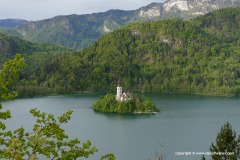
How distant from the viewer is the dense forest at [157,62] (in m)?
119

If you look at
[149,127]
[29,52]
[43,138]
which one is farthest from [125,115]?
[29,52]

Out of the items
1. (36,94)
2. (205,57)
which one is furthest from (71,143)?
(205,57)

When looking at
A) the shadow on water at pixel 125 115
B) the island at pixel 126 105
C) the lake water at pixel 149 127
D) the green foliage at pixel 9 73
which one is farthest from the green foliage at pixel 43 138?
the island at pixel 126 105

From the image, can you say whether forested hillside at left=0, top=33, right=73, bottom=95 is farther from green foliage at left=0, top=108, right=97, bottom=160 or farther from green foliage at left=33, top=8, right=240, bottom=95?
green foliage at left=0, top=108, right=97, bottom=160

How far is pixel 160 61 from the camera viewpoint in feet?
462

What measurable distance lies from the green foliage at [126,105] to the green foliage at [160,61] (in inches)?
1508

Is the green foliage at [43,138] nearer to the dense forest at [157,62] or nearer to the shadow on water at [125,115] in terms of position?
the shadow on water at [125,115]

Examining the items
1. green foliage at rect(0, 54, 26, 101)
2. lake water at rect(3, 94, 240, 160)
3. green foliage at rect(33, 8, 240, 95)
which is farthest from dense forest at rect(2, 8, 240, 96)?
green foliage at rect(0, 54, 26, 101)

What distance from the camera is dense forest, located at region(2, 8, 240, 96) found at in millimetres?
118875

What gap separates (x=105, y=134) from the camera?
4972 centimetres

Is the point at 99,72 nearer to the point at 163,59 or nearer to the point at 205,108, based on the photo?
the point at 163,59

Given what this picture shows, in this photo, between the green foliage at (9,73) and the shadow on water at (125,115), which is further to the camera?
the shadow on water at (125,115)

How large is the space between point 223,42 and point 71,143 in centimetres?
14365

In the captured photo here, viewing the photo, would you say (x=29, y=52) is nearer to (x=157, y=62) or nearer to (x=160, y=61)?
(x=157, y=62)
